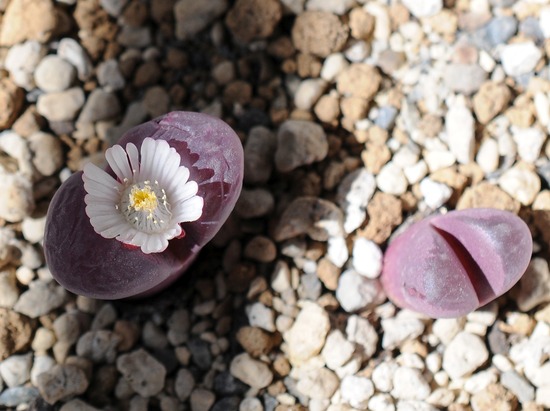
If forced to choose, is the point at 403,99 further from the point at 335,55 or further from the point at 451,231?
the point at 451,231

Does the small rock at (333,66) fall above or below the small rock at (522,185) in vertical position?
above

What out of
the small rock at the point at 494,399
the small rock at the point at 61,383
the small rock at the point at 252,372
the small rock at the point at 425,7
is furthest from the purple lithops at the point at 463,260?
the small rock at the point at 61,383

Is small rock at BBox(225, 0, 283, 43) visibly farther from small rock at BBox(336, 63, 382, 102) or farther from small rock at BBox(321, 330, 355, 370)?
small rock at BBox(321, 330, 355, 370)

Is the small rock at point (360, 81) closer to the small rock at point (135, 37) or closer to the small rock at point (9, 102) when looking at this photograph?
the small rock at point (135, 37)

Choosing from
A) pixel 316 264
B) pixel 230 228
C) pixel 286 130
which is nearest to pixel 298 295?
pixel 316 264

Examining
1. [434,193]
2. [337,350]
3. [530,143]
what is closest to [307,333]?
[337,350]

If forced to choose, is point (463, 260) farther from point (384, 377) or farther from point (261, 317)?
point (261, 317)
